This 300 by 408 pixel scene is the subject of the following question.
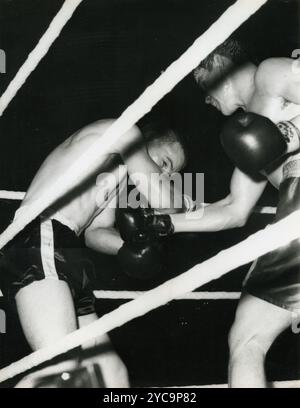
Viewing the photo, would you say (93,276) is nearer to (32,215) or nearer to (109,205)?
(109,205)

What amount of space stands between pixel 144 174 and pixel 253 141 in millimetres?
362

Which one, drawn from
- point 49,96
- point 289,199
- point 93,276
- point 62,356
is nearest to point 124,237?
point 93,276

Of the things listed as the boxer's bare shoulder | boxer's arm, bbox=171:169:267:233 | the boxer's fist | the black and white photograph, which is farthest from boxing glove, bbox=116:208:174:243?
the boxer's fist

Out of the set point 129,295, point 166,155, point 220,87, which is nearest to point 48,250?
point 129,295

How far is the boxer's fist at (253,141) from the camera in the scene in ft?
3.22

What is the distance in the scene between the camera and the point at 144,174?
1.25 m

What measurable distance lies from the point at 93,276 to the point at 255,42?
3.29 meters

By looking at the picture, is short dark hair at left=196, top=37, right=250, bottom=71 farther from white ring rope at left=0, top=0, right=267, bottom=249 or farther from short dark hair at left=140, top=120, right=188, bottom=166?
white ring rope at left=0, top=0, right=267, bottom=249

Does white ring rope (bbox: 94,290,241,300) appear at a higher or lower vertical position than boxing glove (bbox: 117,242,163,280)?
lower

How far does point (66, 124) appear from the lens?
521cm

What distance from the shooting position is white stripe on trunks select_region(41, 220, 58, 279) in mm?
1197

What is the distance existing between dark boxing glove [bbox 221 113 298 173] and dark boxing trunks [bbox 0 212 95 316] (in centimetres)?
52

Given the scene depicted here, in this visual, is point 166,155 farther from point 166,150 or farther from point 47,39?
point 47,39

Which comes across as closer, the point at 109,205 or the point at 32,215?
the point at 32,215
